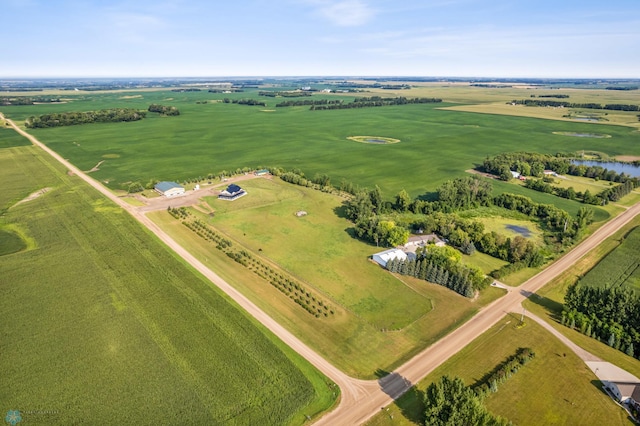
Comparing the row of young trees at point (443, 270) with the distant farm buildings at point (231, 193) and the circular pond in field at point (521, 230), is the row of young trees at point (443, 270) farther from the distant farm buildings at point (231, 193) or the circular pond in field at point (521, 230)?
the distant farm buildings at point (231, 193)

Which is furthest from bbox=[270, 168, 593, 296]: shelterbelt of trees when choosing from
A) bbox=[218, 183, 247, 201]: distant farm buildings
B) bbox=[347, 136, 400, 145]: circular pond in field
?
bbox=[347, 136, 400, 145]: circular pond in field

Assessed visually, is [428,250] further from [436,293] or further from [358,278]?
[358,278]

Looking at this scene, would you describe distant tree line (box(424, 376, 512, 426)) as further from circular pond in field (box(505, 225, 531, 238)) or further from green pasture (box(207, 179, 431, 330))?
circular pond in field (box(505, 225, 531, 238))

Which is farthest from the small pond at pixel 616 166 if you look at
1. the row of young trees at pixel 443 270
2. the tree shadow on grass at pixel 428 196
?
the row of young trees at pixel 443 270

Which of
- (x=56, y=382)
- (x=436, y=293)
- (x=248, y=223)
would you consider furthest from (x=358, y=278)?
(x=56, y=382)

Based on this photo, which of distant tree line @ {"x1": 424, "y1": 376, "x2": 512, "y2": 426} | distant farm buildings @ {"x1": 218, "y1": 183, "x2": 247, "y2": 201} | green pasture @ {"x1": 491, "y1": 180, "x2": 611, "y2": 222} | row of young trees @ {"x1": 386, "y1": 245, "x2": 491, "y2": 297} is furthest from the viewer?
distant farm buildings @ {"x1": 218, "y1": 183, "x2": 247, "y2": 201}
